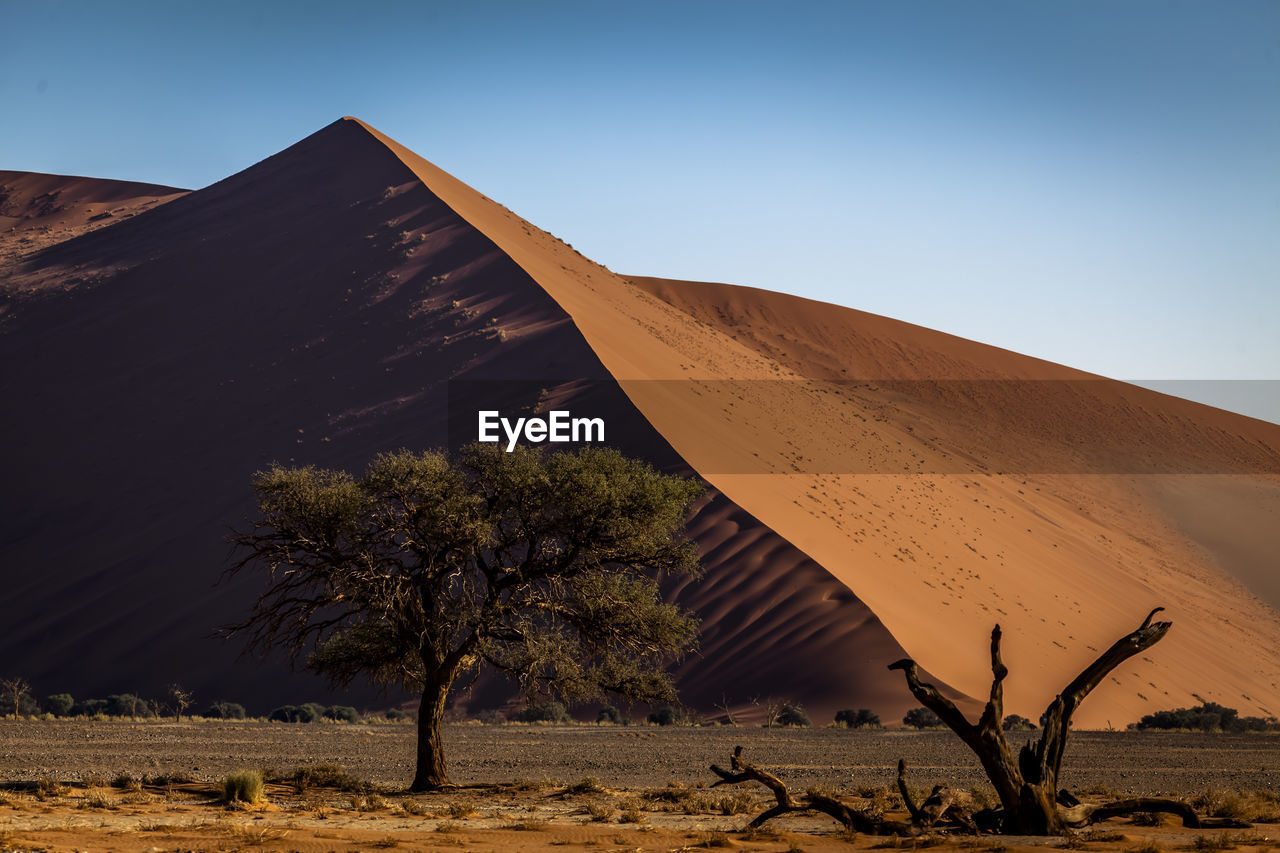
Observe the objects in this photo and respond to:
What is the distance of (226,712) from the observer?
4650 cm

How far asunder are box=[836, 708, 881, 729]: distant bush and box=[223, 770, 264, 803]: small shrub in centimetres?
2632

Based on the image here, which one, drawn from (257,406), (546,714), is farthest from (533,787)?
(257,406)

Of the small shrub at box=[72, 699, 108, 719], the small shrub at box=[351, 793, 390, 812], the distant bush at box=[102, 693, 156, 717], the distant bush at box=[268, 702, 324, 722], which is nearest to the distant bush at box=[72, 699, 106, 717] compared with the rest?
the small shrub at box=[72, 699, 108, 719]

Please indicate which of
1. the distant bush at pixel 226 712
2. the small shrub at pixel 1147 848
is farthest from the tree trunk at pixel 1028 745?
the distant bush at pixel 226 712

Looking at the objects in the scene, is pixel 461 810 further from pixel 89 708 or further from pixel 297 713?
pixel 89 708

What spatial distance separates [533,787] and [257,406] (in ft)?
162

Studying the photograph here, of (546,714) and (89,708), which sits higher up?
(546,714)

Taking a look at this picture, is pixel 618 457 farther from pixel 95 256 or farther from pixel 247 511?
pixel 95 256

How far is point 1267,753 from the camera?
33031mm

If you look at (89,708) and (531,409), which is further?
(531,409)

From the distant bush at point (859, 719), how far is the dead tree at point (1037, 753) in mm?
27270

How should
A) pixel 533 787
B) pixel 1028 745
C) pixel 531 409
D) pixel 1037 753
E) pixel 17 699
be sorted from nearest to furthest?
pixel 1037 753 → pixel 1028 745 → pixel 533 787 → pixel 17 699 → pixel 531 409

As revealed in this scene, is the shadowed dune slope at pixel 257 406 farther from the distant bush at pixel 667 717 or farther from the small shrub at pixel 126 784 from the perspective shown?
the small shrub at pixel 126 784

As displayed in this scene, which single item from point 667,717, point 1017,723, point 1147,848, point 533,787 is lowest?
point 667,717
